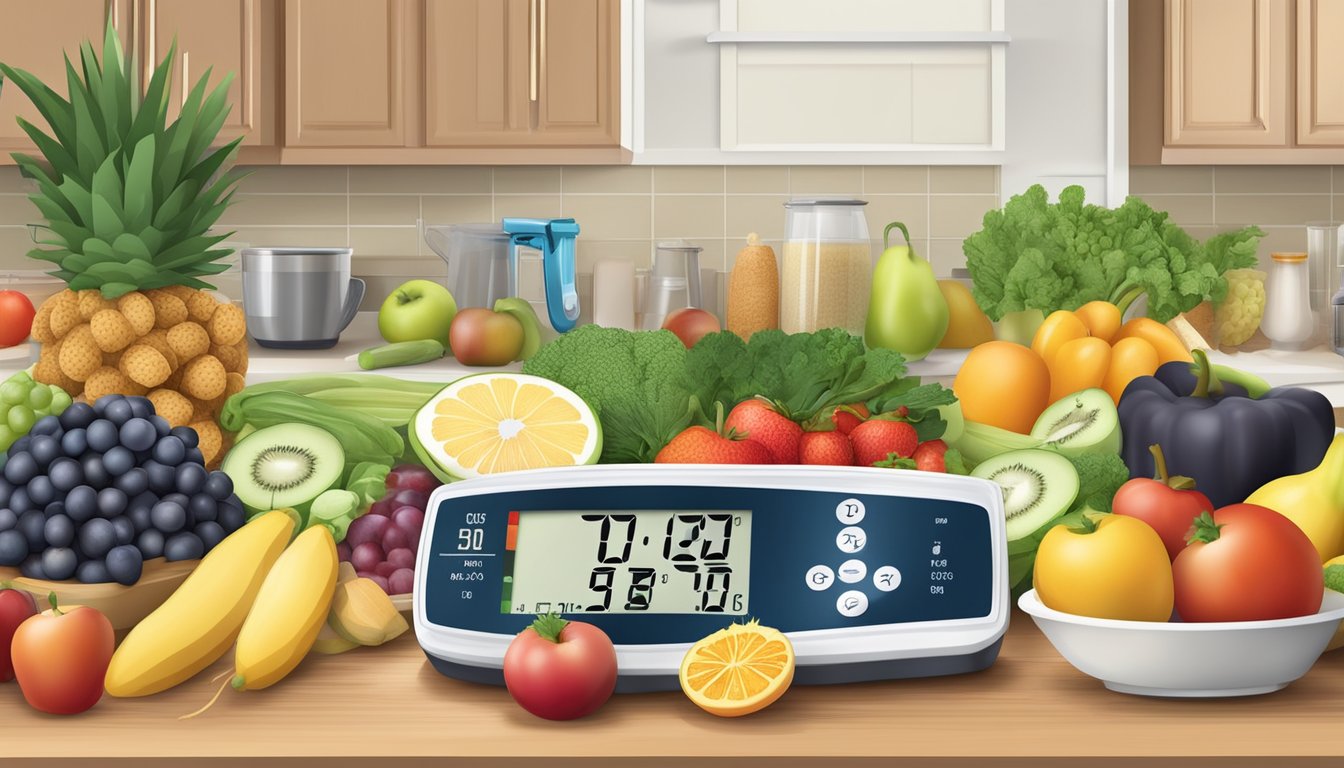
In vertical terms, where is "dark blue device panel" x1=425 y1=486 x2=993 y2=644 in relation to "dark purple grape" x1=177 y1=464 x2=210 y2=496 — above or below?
below

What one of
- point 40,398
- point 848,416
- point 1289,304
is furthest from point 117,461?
point 1289,304

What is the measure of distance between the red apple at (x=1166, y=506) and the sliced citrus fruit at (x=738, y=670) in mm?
233

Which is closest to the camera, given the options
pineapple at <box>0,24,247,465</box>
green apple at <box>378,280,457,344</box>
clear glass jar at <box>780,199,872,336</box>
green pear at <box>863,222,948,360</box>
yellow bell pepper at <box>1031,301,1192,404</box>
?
pineapple at <box>0,24,247,465</box>

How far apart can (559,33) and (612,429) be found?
246 centimetres

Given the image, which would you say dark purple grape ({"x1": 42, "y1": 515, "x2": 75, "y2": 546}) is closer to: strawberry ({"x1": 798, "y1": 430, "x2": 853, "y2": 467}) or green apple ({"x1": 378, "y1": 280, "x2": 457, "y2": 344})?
strawberry ({"x1": 798, "y1": 430, "x2": 853, "y2": 467})

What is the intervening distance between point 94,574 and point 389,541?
19cm

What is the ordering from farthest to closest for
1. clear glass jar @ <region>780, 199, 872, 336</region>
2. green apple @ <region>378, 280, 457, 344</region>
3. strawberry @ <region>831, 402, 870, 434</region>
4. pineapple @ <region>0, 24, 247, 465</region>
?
green apple @ <region>378, 280, 457, 344</region>
clear glass jar @ <region>780, 199, 872, 336</region>
pineapple @ <region>0, 24, 247, 465</region>
strawberry @ <region>831, 402, 870, 434</region>

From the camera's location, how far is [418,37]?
10.3ft

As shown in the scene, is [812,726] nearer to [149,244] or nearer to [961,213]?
[149,244]

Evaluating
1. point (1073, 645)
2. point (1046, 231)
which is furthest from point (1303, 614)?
point (1046, 231)

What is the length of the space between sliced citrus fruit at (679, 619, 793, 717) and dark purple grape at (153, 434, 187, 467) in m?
0.37

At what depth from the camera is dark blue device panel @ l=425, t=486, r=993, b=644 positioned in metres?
Answer: 0.63

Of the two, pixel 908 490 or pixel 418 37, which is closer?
pixel 908 490

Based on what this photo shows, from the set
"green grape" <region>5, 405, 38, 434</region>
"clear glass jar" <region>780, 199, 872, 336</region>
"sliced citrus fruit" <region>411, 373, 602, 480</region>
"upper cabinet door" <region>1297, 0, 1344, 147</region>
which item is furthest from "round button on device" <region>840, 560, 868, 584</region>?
"upper cabinet door" <region>1297, 0, 1344, 147</region>
